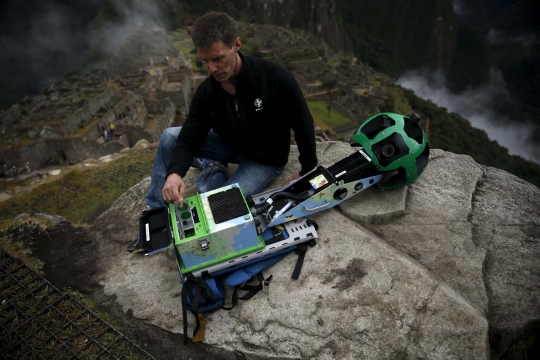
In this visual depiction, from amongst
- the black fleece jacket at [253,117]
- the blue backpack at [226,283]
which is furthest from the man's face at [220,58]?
the blue backpack at [226,283]

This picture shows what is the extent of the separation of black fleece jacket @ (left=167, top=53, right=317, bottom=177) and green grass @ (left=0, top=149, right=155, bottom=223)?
7.03 metres

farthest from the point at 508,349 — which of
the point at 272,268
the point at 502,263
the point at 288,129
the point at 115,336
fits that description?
the point at 115,336

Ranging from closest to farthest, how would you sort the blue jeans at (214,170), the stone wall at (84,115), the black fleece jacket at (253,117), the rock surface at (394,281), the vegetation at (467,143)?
the rock surface at (394,281) → the black fleece jacket at (253,117) → the blue jeans at (214,170) → the stone wall at (84,115) → the vegetation at (467,143)

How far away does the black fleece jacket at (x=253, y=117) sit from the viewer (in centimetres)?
375

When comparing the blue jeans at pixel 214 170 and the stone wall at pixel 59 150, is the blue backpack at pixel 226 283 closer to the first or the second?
the blue jeans at pixel 214 170

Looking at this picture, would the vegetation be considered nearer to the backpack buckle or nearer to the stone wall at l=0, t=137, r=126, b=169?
the stone wall at l=0, t=137, r=126, b=169

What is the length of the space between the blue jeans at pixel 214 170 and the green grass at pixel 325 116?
36504 mm

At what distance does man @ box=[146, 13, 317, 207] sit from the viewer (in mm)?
3318

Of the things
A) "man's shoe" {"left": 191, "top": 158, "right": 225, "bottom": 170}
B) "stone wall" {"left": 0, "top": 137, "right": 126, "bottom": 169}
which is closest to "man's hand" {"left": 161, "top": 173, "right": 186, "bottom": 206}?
"man's shoe" {"left": 191, "top": 158, "right": 225, "bottom": 170}

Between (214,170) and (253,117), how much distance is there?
124cm

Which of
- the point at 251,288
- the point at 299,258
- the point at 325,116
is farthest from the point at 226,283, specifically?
the point at 325,116

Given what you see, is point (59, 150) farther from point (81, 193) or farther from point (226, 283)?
point (226, 283)

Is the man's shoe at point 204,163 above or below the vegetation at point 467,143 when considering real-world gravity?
above

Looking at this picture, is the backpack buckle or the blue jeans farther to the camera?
the blue jeans
